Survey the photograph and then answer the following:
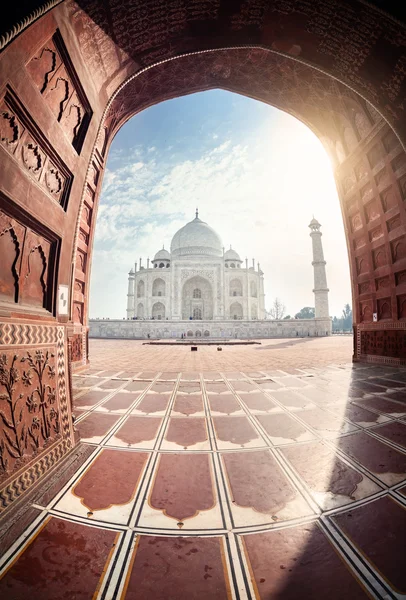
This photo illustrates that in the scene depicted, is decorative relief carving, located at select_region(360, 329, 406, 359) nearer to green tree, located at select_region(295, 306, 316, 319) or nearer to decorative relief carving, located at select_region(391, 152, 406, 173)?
decorative relief carving, located at select_region(391, 152, 406, 173)

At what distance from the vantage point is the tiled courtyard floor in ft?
2.94

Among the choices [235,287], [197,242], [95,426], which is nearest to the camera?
[95,426]

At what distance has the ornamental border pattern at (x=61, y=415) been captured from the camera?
130 centimetres

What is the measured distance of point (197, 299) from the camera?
36.0 metres

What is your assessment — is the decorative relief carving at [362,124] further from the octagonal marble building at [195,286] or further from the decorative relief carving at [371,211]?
the octagonal marble building at [195,286]

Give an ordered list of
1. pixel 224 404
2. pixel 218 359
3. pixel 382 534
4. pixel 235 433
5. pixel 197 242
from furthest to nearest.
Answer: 1. pixel 197 242
2. pixel 218 359
3. pixel 224 404
4. pixel 235 433
5. pixel 382 534

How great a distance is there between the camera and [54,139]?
6.47 ft

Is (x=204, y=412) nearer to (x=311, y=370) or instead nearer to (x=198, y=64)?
(x=311, y=370)

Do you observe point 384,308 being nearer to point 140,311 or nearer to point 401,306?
point 401,306

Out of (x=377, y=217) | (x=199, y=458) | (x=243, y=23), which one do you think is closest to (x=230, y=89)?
(x=243, y=23)

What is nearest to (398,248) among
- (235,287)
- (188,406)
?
(188,406)

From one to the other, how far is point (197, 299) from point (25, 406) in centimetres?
3453

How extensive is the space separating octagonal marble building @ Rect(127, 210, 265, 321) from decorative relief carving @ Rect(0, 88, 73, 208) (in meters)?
31.1

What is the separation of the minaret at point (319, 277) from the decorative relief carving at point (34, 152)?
28769mm
